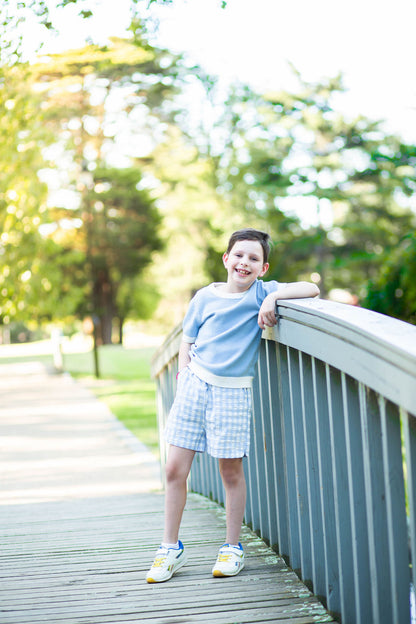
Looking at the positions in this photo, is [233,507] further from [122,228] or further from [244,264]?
[122,228]

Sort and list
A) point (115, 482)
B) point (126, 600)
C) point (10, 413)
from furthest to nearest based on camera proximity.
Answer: point (10, 413)
point (115, 482)
point (126, 600)

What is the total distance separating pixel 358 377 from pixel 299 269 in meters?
28.1

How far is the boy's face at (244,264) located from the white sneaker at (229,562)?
1.01m

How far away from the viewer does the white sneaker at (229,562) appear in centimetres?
280

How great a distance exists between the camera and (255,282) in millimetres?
2980

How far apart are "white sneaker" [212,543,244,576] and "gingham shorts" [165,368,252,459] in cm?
36

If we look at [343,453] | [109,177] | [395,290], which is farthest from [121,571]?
[109,177]

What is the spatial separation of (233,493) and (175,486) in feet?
0.77

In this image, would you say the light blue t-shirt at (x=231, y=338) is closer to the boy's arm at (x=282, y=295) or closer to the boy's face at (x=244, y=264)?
the boy's face at (x=244, y=264)

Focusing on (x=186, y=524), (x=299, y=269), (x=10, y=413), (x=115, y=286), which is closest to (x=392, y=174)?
(x=299, y=269)

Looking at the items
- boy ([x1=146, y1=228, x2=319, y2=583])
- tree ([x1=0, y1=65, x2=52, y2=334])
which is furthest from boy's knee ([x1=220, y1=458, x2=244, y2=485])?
tree ([x1=0, y1=65, x2=52, y2=334])

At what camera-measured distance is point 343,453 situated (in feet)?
7.38

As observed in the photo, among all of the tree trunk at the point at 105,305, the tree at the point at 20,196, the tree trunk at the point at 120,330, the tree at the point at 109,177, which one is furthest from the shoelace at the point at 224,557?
the tree trunk at the point at 120,330

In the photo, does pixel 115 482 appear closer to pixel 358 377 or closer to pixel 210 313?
pixel 210 313
